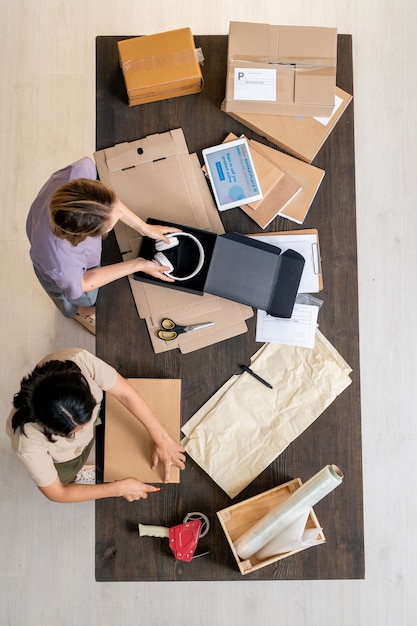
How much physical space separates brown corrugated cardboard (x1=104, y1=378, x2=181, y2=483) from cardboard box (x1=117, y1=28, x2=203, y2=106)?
81cm

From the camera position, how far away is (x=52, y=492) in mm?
1405

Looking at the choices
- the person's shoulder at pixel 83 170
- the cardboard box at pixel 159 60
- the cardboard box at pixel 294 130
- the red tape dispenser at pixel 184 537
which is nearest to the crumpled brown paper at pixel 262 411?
the red tape dispenser at pixel 184 537

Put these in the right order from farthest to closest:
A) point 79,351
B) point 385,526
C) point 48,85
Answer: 1. point 48,85
2. point 385,526
3. point 79,351

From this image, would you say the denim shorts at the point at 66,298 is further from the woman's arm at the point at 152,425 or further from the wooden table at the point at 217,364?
the woman's arm at the point at 152,425

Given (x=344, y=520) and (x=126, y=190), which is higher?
(x=126, y=190)

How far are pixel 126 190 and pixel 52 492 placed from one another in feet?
2.68

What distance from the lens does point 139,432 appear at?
4.79 ft

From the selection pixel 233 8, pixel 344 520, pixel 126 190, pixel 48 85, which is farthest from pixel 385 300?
pixel 48 85

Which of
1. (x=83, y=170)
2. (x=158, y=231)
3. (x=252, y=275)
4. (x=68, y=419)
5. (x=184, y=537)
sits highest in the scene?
(x=83, y=170)

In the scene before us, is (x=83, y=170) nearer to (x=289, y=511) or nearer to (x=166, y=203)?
(x=166, y=203)

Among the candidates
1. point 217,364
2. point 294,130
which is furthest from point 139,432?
point 294,130

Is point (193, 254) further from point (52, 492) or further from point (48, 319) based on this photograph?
point (48, 319)

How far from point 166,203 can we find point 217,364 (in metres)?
0.46

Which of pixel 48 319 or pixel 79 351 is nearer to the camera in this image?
pixel 79 351
